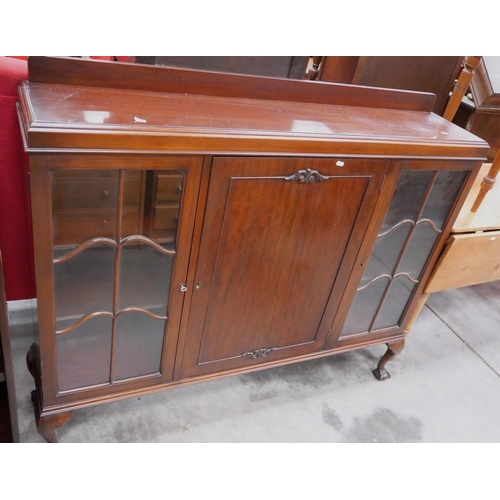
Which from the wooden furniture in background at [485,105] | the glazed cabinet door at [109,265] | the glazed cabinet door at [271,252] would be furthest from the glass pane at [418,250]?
the wooden furniture in background at [485,105]

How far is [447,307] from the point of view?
2059mm

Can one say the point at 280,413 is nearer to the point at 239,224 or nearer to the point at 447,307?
the point at 239,224

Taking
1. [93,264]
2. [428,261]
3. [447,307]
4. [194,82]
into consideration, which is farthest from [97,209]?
[447,307]

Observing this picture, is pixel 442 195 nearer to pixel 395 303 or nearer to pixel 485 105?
pixel 395 303

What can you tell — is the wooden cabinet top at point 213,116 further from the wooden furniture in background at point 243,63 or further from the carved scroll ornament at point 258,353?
the carved scroll ornament at point 258,353

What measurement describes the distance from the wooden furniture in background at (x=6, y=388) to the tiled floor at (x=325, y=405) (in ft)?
0.54

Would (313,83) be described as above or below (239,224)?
above

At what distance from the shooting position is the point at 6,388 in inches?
41.5

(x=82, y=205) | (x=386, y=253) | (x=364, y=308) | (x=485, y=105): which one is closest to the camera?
(x=82, y=205)

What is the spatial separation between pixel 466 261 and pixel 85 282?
1.12m

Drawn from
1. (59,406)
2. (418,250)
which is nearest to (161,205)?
(59,406)

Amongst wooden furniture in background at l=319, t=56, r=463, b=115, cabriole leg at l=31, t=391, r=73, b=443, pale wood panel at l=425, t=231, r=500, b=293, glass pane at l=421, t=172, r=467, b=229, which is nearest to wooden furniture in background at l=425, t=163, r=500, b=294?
pale wood panel at l=425, t=231, r=500, b=293

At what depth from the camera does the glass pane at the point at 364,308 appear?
1.38m

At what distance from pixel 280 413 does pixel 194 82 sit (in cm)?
96
